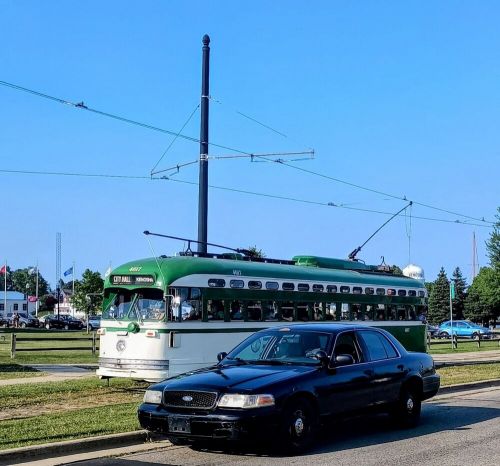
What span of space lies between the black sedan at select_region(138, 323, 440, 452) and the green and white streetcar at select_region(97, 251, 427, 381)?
5.66 metres

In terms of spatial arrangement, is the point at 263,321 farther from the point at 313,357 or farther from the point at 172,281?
the point at 313,357

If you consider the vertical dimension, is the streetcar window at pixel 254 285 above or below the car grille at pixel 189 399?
above

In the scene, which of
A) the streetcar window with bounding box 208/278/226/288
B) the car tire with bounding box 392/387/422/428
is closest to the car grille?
the car tire with bounding box 392/387/422/428

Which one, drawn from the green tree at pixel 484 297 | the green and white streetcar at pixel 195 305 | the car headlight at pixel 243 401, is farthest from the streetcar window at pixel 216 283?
the green tree at pixel 484 297

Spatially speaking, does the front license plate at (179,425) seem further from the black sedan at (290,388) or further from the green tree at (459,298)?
the green tree at (459,298)

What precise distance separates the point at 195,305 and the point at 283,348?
6965mm

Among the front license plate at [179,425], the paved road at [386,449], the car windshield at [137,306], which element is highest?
the car windshield at [137,306]

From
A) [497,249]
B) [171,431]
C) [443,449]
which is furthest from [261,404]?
[497,249]

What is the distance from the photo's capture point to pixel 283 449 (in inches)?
359

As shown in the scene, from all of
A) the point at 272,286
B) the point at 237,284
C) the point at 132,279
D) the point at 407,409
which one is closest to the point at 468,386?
the point at 272,286

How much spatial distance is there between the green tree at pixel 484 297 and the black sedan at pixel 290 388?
71076 mm

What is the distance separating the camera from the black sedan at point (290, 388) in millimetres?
8805

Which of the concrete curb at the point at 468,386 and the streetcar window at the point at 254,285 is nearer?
the concrete curb at the point at 468,386

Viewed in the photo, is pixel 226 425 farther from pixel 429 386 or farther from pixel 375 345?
pixel 429 386
